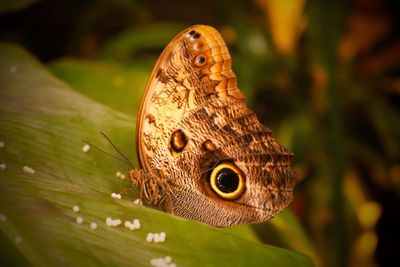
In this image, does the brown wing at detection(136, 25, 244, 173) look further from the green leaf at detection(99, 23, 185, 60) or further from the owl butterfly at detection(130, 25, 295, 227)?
the green leaf at detection(99, 23, 185, 60)

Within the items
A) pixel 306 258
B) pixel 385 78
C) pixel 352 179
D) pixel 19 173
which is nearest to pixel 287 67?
pixel 385 78

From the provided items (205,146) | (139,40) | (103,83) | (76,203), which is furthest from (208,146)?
(139,40)

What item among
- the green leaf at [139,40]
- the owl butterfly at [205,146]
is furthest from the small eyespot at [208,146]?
the green leaf at [139,40]

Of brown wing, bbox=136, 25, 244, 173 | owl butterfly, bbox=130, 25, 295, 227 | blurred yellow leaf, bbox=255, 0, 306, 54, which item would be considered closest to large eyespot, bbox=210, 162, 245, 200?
owl butterfly, bbox=130, 25, 295, 227

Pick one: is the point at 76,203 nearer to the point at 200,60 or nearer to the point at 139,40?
the point at 200,60

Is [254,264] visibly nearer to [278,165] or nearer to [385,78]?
[278,165]

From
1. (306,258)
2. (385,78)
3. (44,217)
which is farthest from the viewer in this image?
(385,78)
